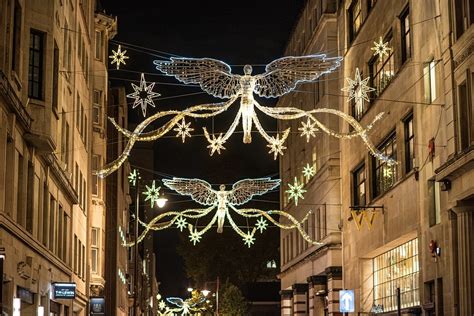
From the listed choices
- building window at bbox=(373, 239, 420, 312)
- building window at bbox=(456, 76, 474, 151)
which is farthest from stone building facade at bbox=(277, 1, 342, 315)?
building window at bbox=(456, 76, 474, 151)

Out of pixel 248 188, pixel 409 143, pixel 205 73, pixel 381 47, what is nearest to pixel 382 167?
pixel 409 143

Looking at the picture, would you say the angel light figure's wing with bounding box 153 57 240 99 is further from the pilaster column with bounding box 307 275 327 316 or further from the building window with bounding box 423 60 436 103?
the pilaster column with bounding box 307 275 327 316

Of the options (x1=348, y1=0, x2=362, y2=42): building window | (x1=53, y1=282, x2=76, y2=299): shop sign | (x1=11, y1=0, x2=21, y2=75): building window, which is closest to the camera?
(x1=11, y1=0, x2=21, y2=75): building window

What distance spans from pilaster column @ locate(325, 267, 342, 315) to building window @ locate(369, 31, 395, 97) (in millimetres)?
12291

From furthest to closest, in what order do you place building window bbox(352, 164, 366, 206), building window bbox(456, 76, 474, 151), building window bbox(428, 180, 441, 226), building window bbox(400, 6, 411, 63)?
building window bbox(352, 164, 366, 206) < building window bbox(400, 6, 411, 63) < building window bbox(428, 180, 441, 226) < building window bbox(456, 76, 474, 151)

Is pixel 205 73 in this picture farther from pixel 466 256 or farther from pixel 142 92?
pixel 466 256

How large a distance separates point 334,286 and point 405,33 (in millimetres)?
18464

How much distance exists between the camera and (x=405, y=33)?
3953cm

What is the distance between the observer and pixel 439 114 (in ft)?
109

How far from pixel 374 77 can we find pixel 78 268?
55.7 feet

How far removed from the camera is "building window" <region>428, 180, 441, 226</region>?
3394 centimetres

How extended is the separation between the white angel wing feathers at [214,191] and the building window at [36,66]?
8436 mm

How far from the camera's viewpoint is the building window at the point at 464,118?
29984 millimetres

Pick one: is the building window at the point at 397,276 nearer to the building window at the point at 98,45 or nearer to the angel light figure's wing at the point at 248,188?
the angel light figure's wing at the point at 248,188
